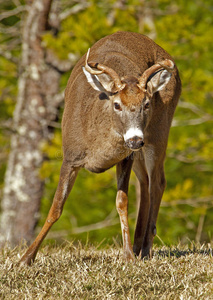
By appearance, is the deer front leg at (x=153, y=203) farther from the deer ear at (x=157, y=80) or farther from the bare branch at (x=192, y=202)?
the bare branch at (x=192, y=202)

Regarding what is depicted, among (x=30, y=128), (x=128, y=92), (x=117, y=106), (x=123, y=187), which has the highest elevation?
(x=128, y=92)

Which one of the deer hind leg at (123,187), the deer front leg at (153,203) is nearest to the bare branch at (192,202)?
the deer front leg at (153,203)

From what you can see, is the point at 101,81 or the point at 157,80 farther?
the point at 157,80

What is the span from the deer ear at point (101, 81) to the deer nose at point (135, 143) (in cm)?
64

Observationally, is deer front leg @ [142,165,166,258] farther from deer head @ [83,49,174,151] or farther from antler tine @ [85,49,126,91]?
antler tine @ [85,49,126,91]

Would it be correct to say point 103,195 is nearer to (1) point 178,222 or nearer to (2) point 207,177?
(1) point 178,222

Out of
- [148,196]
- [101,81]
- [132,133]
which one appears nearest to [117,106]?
[101,81]

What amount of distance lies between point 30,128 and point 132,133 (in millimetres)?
6430

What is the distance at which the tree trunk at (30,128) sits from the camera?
1083cm

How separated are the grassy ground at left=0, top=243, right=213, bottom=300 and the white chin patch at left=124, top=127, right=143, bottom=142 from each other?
100cm

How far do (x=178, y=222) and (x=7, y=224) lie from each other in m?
5.60

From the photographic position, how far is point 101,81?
5.14 m

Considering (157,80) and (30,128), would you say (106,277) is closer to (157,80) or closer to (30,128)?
(157,80)

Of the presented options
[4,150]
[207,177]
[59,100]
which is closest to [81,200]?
[4,150]
